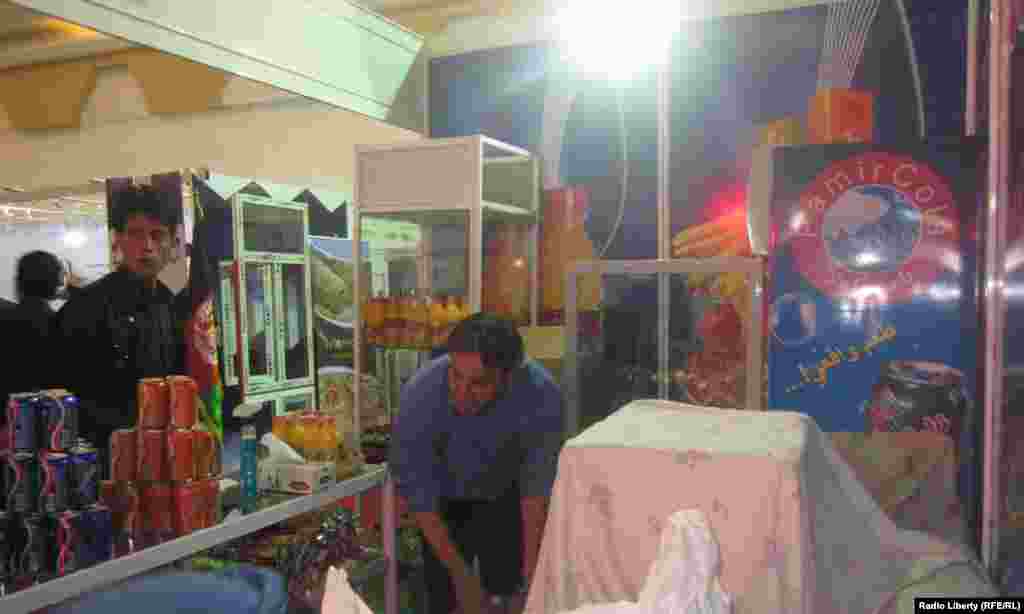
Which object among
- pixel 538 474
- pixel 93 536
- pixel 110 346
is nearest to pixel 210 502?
pixel 93 536

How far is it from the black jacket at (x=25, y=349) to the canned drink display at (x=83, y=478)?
1.63 metres

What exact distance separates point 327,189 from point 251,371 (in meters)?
1.23

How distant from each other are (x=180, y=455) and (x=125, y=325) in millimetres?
1536

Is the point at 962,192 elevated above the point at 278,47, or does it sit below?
below

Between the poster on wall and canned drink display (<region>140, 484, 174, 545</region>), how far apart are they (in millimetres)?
1829

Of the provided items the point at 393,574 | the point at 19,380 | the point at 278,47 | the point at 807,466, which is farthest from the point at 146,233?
the point at 807,466

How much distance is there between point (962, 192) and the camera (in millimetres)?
2410

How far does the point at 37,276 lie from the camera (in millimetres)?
3318

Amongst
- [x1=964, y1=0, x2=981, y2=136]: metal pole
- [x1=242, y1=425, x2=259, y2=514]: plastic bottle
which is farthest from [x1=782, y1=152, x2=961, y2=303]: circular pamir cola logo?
[x1=242, y1=425, x2=259, y2=514]: plastic bottle

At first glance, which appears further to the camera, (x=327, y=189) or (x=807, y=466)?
(x=327, y=189)

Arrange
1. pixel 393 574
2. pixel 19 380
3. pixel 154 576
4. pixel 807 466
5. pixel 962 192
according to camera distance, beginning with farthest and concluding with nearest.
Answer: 1. pixel 19 380
2. pixel 393 574
3. pixel 962 192
4. pixel 154 576
5. pixel 807 466

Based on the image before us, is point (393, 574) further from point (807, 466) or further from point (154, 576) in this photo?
point (807, 466)

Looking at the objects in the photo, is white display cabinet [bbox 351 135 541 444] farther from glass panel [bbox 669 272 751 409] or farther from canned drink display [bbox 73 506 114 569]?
canned drink display [bbox 73 506 114 569]

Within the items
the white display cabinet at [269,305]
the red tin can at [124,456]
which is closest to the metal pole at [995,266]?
the red tin can at [124,456]
